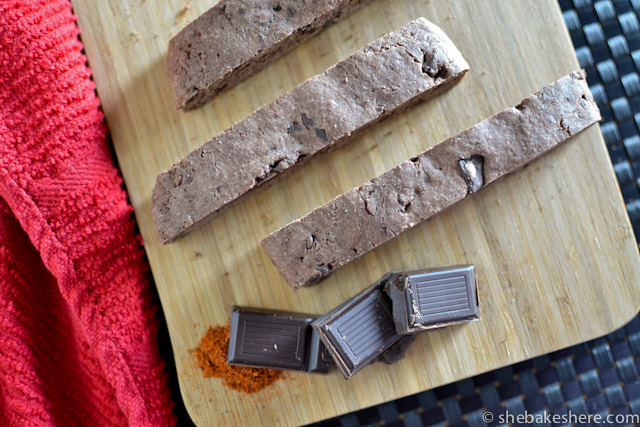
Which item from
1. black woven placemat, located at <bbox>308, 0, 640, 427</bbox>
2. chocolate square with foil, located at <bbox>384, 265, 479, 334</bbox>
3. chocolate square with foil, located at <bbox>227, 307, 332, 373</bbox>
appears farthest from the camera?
black woven placemat, located at <bbox>308, 0, 640, 427</bbox>

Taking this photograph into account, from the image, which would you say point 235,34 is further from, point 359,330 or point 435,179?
point 359,330

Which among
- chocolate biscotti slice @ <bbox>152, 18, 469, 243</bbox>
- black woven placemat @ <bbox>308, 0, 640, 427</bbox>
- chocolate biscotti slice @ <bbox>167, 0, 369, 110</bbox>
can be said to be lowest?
black woven placemat @ <bbox>308, 0, 640, 427</bbox>

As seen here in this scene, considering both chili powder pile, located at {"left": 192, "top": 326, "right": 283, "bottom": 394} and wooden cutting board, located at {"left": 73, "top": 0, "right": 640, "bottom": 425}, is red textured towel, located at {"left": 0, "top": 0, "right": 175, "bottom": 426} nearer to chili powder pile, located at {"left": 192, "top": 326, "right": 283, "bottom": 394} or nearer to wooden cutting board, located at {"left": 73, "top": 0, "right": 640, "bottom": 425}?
wooden cutting board, located at {"left": 73, "top": 0, "right": 640, "bottom": 425}

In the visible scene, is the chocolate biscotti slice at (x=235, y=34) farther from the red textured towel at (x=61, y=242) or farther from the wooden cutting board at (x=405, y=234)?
the red textured towel at (x=61, y=242)

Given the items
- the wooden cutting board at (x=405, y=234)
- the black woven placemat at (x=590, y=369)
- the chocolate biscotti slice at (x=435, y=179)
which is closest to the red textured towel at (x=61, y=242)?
the wooden cutting board at (x=405, y=234)

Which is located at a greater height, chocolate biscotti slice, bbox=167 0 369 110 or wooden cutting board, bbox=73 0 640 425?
chocolate biscotti slice, bbox=167 0 369 110

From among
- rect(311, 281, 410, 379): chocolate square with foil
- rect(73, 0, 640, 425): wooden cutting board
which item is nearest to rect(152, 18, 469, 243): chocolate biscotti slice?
rect(73, 0, 640, 425): wooden cutting board
